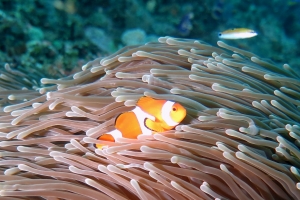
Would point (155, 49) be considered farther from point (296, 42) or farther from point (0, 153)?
point (296, 42)

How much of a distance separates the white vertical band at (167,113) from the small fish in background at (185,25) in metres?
5.65

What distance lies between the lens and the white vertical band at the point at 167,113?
1.61 m

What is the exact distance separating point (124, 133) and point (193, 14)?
19.4 feet

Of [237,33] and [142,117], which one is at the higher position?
[237,33]

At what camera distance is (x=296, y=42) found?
855 centimetres

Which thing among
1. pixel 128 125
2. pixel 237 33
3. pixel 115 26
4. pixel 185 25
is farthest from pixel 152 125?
pixel 185 25

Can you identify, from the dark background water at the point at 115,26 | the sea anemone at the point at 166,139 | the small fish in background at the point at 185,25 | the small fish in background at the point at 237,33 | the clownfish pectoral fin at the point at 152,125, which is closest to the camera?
the sea anemone at the point at 166,139

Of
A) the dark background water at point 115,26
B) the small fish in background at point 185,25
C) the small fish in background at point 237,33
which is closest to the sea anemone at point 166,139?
the dark background water at point 115,26

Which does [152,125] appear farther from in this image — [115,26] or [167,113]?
[115,26]

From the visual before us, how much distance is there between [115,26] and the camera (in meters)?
6.17

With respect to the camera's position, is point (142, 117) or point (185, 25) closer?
point (142, 117)

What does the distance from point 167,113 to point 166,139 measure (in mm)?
138

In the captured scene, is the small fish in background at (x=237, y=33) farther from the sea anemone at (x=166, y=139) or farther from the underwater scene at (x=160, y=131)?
the sea anemone at (x=166, y=139)

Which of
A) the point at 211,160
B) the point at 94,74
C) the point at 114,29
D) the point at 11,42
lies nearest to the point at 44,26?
the point at 11,42
